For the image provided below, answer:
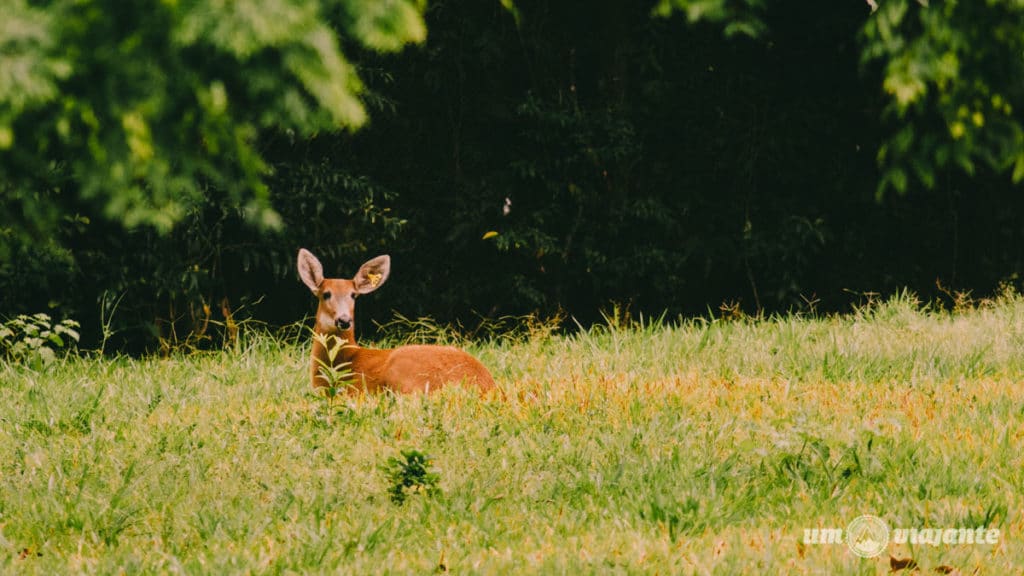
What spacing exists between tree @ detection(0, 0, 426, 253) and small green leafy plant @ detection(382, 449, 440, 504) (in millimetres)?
1569

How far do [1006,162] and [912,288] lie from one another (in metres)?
7.06

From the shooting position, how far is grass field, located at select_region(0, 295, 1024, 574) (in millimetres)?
3318

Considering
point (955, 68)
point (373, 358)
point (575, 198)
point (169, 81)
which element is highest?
point (955, 68)

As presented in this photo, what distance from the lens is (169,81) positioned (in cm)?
225

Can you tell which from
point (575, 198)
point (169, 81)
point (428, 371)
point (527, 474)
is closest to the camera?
point (169, 81)

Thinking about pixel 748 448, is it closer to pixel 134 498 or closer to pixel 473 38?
pixel 134 498

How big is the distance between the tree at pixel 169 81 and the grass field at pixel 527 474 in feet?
4.45

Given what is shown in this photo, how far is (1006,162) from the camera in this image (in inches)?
195

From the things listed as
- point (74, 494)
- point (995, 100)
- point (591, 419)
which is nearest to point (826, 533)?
point (591, 419)

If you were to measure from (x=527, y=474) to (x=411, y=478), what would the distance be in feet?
1.56

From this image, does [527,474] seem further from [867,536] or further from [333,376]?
[333,376]

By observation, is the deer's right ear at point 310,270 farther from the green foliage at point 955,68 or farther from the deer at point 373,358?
the green foliage at point 955,68

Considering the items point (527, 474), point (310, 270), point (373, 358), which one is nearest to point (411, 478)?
point (527, 474)

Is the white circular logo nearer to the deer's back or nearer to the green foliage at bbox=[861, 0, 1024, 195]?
the green foliage at bbox=[861, 0, 1024, 195]
